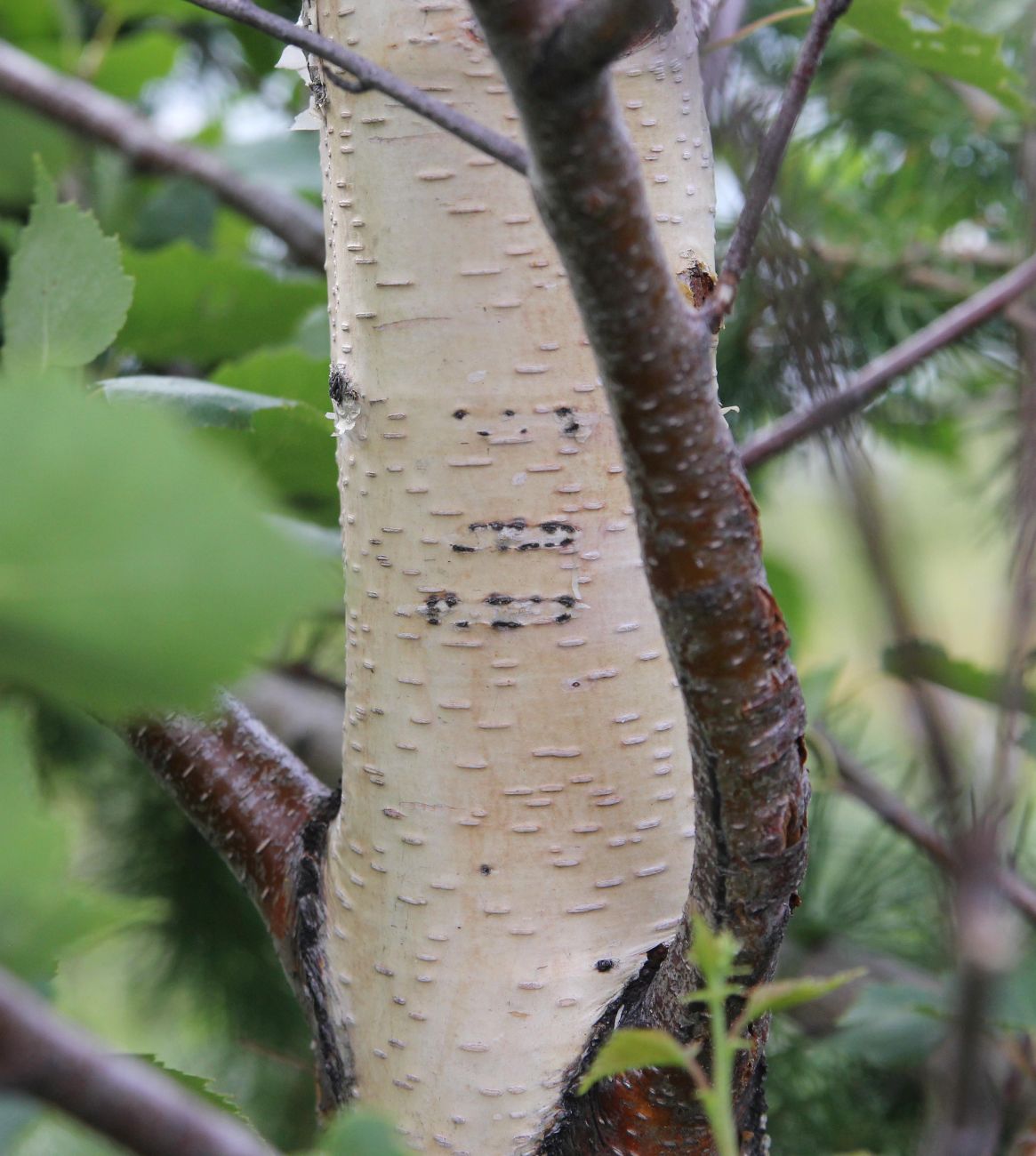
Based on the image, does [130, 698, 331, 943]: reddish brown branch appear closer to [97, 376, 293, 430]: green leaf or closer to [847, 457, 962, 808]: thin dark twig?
[97, 376, 293, 430]: green leaf

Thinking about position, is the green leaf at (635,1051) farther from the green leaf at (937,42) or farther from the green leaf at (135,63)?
the green leaf at (135,63)

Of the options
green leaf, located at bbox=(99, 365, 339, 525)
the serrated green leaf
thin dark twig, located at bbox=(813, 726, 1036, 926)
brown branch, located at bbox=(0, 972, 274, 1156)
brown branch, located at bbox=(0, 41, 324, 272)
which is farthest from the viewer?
brown branch, located at bbox=(0, 41, 324, 272)

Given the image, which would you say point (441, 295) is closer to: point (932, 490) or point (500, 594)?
point (500, 594)

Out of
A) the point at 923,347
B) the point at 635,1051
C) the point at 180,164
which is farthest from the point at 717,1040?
the point at 180,164

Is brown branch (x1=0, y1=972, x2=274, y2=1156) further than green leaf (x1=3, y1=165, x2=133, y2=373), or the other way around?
green leaf (x1=3, y1=165, x2=133, y2=373)

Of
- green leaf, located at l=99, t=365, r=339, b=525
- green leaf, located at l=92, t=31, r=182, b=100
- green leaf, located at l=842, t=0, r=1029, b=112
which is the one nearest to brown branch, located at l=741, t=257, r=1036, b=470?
green leaf, located at l=842, t=0, r=1029, b=112

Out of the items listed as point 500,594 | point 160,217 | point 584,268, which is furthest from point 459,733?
point 160,217
